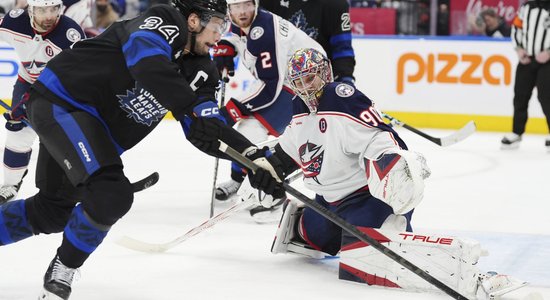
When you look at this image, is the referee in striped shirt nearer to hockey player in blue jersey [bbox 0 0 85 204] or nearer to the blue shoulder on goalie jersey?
hockey player in blue jersey [bbox 0 0 85 204]

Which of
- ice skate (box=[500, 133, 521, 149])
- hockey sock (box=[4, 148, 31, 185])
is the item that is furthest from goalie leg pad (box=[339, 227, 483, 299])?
ice skate (box=[500, 133, 521, 149])

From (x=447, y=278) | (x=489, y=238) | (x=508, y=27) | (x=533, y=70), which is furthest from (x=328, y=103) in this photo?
(x=508, y=27)

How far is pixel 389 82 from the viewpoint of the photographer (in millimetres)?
8336

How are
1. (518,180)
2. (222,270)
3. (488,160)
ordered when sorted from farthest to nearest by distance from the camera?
(488,160), (518,180), (222,270)

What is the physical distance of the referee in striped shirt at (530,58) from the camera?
7285mm

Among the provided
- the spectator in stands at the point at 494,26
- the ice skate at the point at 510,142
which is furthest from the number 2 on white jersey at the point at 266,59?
the spectator in stands at the point at 494,26

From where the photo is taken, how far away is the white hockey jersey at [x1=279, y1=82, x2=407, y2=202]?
3.24 m

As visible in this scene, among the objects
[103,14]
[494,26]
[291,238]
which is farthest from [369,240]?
[103,14]

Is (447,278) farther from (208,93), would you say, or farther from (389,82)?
(389,82)

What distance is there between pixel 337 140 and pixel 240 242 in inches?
34.8

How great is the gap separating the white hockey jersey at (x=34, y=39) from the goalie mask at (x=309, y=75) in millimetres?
1850

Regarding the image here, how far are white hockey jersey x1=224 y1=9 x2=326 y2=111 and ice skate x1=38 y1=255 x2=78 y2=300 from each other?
2053 millimetres

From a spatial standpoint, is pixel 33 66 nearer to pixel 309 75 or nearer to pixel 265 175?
pixel 309 75

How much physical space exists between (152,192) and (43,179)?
2.31 m
